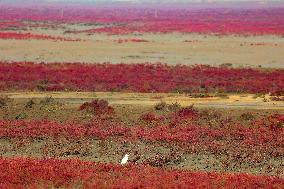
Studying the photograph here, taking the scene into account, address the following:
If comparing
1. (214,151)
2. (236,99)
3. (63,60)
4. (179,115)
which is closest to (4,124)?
(179,115)

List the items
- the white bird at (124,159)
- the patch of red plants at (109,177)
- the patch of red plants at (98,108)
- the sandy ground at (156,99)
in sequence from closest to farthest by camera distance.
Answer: the patch of red plants at (109,177), the white bird at (124,159), the patch of red plants at (98,108), the sandy ground at (156,99)

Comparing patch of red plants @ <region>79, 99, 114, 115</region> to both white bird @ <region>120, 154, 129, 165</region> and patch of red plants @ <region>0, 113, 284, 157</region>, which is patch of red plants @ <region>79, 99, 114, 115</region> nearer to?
patch of red plants @ <region>0, 113, 284, 157</region>

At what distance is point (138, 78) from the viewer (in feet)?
114

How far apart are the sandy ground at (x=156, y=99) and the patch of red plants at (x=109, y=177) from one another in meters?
11.3

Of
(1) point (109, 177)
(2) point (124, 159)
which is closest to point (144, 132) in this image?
(2) point (124, 159)

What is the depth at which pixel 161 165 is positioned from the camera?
637 inches

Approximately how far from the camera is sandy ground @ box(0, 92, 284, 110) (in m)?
25.8

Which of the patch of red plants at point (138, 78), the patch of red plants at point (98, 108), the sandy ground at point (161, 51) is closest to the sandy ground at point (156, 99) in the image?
the patch of red plants at point (138, 78)

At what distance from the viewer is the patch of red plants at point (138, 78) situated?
31266 millimetres

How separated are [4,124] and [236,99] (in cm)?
1133

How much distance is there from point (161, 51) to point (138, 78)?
57.9 ft

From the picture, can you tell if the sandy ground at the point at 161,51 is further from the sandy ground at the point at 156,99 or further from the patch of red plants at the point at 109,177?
the patch of red plants at the point at 109,177

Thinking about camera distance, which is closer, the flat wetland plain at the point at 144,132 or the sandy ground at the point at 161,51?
the flat wetland plain at the point at 144,132

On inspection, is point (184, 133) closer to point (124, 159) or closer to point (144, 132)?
point (144, 132)
